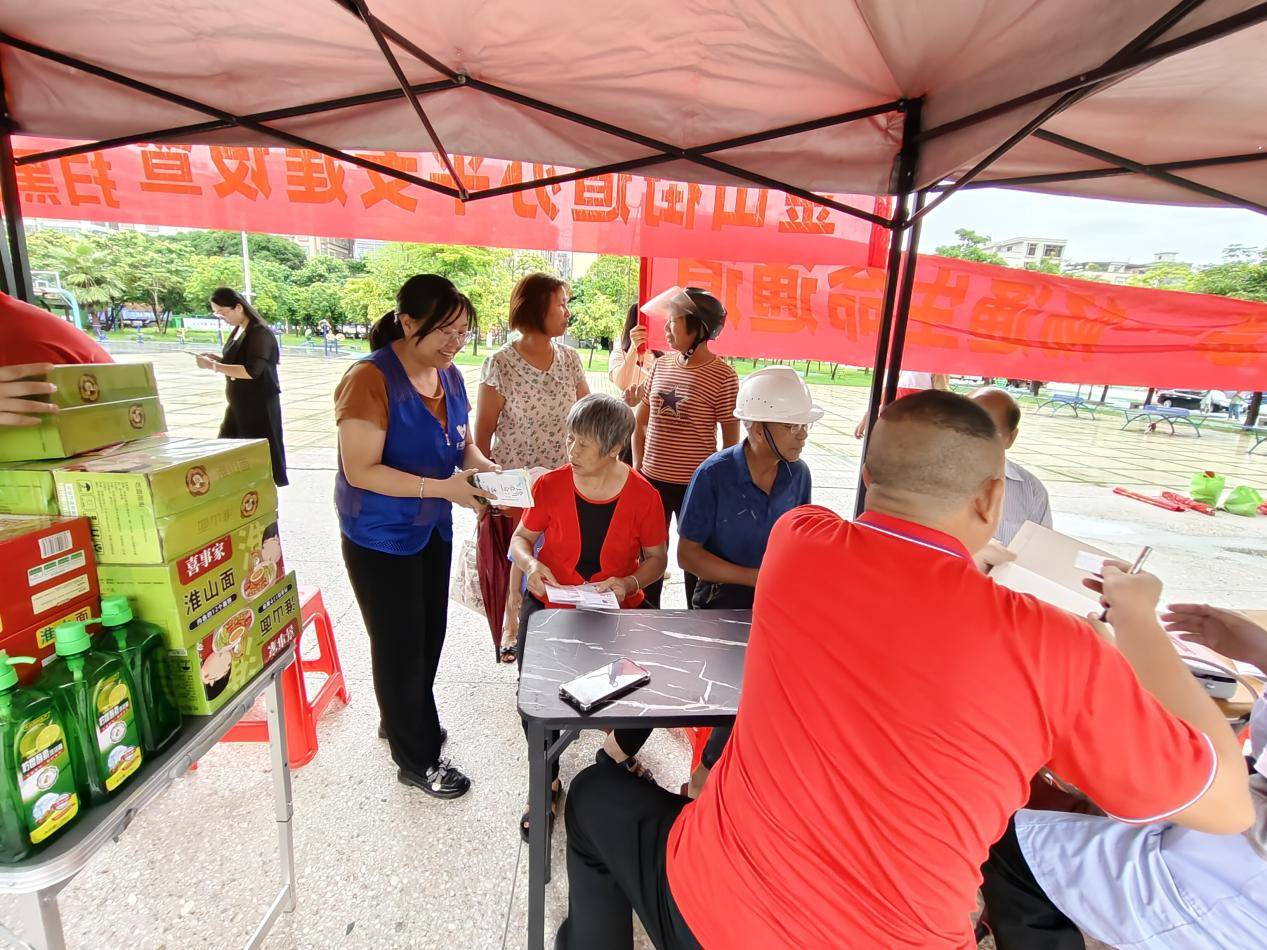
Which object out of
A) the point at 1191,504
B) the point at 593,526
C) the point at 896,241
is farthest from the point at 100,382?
the point at 1191,504

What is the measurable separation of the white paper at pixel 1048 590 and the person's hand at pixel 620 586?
107 cm

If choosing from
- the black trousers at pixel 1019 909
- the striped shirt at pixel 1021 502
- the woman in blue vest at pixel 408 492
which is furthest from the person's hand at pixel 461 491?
the striped shirt at pixel 1021 502

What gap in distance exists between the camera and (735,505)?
81.6 inches

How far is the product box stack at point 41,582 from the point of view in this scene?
876 mm

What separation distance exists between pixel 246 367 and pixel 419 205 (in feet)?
8.24

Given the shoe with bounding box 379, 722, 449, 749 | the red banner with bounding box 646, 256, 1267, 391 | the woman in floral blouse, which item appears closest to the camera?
the shoe with bounding box 379, 722, 449, 749

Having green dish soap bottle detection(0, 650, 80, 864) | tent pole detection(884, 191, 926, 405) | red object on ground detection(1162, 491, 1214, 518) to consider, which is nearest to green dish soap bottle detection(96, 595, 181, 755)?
green dish soap bottle detection(0, 650, 80, 864)

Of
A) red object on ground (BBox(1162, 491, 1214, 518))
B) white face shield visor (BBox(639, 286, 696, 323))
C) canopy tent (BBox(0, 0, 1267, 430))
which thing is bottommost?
red object on ground (BBox(1162, 491, 1214, 518))

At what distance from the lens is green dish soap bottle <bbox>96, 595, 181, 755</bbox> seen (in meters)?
0.99

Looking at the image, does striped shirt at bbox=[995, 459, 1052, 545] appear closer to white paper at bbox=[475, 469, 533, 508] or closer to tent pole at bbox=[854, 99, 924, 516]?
tent pole at bbox=[854, 99, 924, 516]

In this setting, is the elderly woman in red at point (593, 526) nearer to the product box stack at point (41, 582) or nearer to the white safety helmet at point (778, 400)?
the white safety helmet at point (778, 400)

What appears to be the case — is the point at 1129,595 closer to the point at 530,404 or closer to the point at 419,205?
the point at 530,404

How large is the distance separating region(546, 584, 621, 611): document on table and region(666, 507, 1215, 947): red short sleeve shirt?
0.90 m

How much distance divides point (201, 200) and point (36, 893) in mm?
2794
